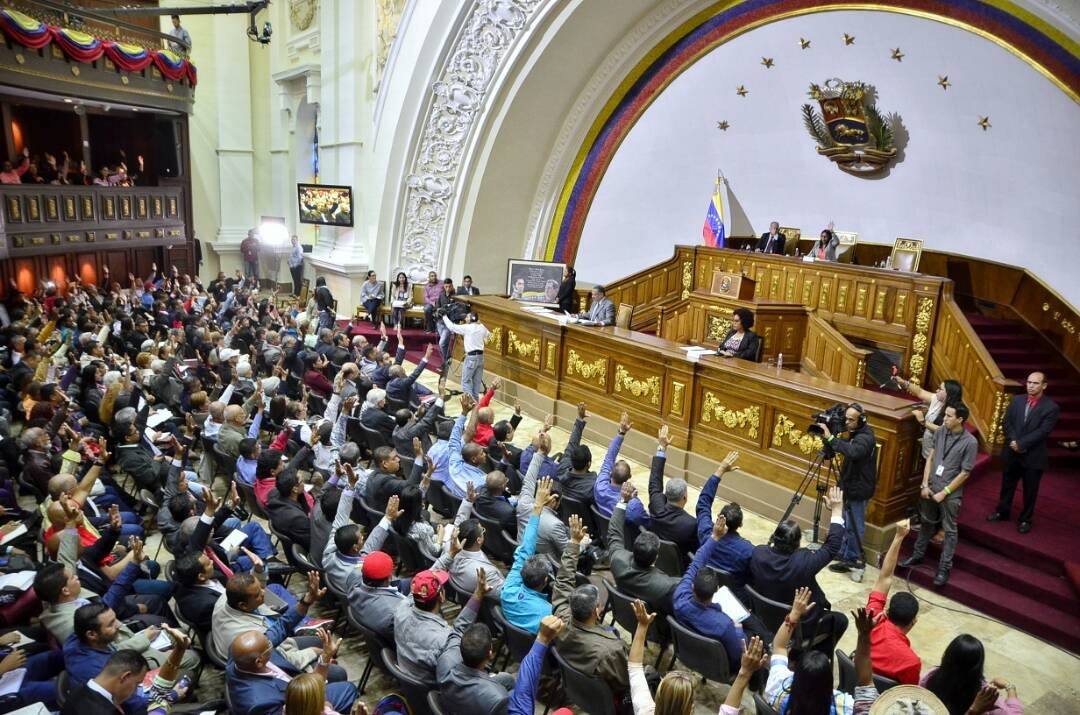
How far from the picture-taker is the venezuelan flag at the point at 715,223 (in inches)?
528

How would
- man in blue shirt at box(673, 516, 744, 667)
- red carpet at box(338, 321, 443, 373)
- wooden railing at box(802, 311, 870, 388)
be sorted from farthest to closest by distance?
1. red carpet at box(338, 321, 443, 373)
2. wooden railing at box(802, 311, 870, 388)
3. man in blue shirt at box(673, 516, 744, 667)

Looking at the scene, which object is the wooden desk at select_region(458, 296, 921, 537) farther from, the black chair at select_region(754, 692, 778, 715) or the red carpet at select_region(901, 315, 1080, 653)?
the black chair at select_region(754, 692, 778, 715)

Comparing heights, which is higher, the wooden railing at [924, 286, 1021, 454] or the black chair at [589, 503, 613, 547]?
the wooden railing at [924, 286, 1021, 454]

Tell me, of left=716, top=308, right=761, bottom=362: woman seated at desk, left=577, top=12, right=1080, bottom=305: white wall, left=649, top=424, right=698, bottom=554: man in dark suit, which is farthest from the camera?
left=577, top=12, right=1080, bottom=305: white wall

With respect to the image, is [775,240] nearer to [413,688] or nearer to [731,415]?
[731,415]

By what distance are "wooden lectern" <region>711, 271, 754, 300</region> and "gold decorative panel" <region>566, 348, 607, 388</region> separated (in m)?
2.43

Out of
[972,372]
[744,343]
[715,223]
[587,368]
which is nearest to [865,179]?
[715,223]

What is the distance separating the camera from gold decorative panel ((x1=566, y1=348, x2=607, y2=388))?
8.95 metres

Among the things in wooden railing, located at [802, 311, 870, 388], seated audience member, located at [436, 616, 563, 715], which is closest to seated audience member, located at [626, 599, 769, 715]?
seated audience member, located at [436, 616, 563, 715]

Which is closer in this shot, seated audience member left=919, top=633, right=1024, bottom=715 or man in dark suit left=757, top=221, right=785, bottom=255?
seated audience member left=919, top=633, right=1024, bottom=715

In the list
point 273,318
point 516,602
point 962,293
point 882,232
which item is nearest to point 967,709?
point 516,602

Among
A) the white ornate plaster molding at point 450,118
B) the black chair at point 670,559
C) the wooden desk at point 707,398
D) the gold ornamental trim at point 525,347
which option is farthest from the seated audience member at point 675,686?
the white ornate plaster molding at point 450,118

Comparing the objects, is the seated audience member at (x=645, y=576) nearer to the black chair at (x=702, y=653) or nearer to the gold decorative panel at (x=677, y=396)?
the black chair at (x=702, y=653)

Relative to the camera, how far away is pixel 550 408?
981cm
